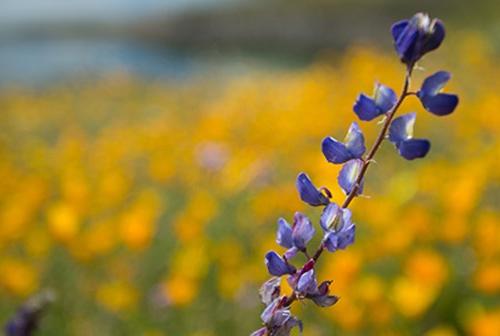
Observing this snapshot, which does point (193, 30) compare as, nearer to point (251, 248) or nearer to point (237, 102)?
point (237, 102)

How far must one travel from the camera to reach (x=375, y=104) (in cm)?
80

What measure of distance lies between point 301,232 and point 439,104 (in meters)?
0.18

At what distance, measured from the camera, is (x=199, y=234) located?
2.55 meters

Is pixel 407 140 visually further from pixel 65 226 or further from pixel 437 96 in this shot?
pixel 65 226

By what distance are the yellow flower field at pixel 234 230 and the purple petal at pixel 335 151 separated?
112 cm

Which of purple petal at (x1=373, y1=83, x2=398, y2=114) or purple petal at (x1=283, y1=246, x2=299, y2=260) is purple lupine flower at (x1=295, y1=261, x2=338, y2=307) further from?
purple petal at (x1=373, y1=83, x2=398, y2=114)

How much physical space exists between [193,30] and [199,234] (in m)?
25.9

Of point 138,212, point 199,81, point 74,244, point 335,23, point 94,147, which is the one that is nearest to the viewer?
point 74,244

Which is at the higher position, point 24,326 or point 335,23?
point 335,23

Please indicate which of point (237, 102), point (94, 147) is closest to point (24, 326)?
point (94, 147)

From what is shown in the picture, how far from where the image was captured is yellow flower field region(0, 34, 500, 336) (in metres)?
2.19

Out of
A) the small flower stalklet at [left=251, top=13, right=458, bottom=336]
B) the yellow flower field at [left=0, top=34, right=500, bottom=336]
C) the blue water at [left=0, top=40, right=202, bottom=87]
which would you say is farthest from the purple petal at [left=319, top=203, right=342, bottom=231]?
the blue water at [left=0, top=40, right=202, bottom=87]

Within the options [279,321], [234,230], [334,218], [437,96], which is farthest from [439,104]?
[234,230]

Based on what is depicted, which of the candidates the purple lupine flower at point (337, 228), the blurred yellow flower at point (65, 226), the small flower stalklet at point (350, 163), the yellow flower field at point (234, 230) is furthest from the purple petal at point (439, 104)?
the blurred yellow flower at point (65, 226)
